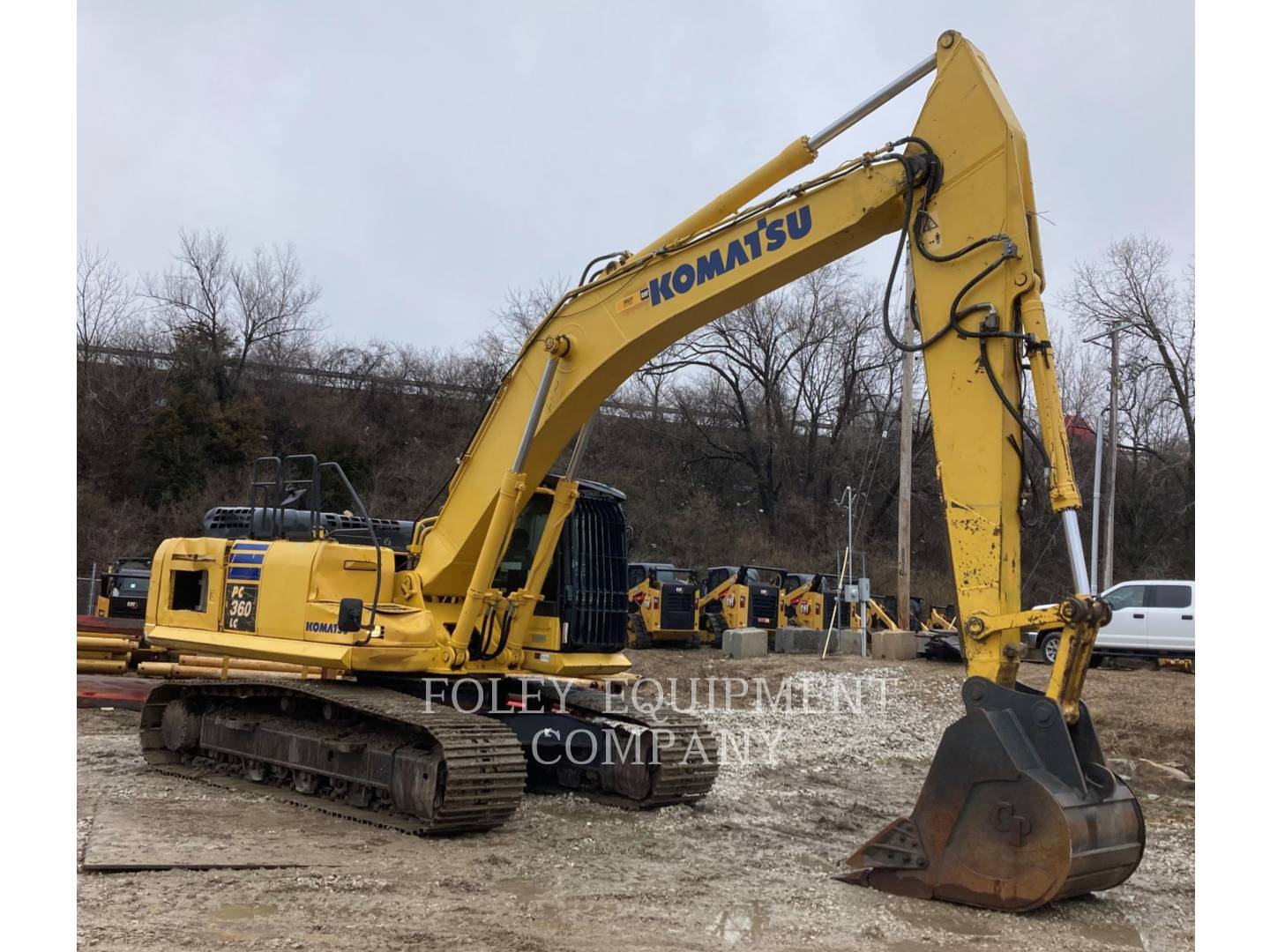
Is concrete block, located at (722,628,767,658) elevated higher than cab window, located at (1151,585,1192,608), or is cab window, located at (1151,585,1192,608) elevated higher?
cab window, located at (1151,585,1192,608)

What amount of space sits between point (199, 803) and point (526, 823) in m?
2.45

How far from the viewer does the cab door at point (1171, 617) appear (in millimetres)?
18984

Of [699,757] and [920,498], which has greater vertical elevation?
[920,498]

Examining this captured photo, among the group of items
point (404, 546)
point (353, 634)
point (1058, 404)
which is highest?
point (1058, 404)

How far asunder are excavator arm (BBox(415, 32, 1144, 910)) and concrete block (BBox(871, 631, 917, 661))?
47.6ft

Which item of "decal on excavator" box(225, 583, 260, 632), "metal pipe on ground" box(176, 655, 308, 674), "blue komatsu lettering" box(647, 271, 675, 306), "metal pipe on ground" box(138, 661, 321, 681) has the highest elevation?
"blue komatsu lettering" box(647, 271, 675, 306)

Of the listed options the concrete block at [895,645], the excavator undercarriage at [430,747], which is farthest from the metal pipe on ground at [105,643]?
the concrete block at [895,645]

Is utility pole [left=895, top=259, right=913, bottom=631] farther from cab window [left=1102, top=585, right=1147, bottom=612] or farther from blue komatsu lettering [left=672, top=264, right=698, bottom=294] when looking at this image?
blue komatsu lettering [left=672, top=264, right=698, bottom=294]

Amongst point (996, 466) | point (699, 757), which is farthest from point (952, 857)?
point (699, 757)

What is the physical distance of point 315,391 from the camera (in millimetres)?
35438

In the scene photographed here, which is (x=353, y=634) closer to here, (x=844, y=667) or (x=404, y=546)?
(x=404, y=546)

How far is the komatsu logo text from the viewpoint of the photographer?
267 inches

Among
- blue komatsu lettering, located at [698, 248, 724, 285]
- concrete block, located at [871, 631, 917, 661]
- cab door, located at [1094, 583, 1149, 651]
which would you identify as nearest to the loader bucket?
blue komatsu lettering, located at [698, 248, 724, 285]

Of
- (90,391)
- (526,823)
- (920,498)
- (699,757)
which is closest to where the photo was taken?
(526,823)
